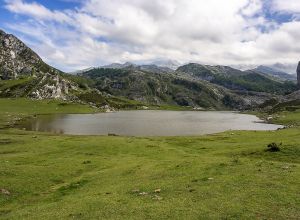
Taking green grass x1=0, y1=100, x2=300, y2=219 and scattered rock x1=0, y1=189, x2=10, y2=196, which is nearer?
green grass x1=0, y1=100, x2=300, y2=219

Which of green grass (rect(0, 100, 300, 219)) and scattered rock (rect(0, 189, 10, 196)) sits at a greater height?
green grass (rect(0, 100, 300, 219))

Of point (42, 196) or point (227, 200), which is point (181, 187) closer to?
point (227, 200)

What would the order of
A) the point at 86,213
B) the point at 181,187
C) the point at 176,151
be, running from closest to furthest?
the point at 86,213
the point at 181,187
the point at 176,151

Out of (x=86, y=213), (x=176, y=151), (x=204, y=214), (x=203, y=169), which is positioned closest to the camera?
(x=204, y=214)

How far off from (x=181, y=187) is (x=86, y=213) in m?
11.1

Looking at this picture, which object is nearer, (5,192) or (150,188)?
(150,188)

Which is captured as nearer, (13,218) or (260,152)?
(13,218)

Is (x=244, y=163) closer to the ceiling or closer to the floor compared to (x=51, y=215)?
closer to the ceiling

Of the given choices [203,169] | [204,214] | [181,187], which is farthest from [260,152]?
[204,214]

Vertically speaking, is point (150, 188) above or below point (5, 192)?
above

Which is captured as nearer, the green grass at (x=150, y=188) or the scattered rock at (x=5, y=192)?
the green grass at (x=150, y=188)

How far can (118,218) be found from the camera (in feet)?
91.2

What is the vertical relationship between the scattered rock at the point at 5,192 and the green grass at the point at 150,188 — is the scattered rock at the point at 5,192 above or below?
below

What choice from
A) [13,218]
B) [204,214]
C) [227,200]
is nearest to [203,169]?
[227,200]
